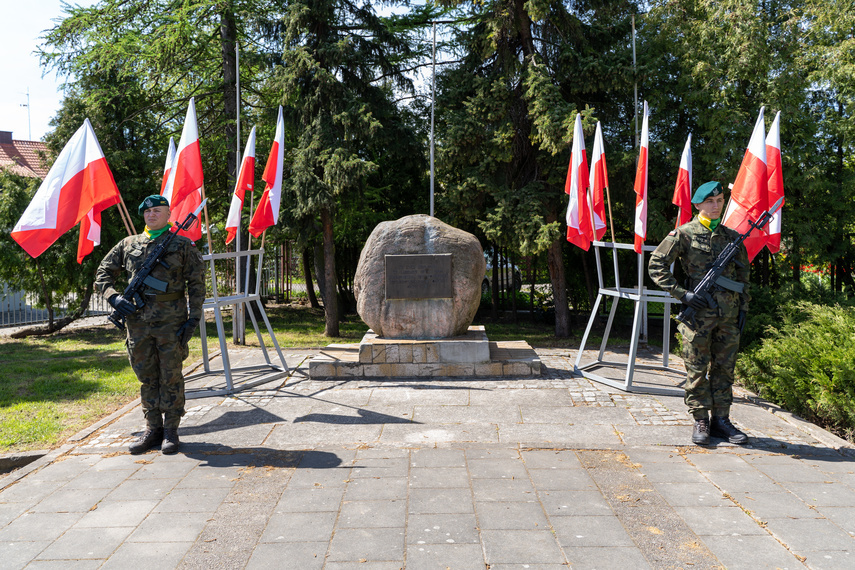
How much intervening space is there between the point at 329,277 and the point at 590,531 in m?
9.41

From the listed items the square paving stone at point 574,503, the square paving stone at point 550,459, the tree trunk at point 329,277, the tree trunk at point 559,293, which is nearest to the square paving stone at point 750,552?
the square paving stone at point 574,503

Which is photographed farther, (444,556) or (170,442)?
(170,442)

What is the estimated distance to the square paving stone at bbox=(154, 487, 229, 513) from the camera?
3.71 meters

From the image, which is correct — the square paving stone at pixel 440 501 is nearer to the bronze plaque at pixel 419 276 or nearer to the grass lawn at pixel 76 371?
the grass lawn at pixel 76 371

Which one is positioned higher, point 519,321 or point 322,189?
point 322,189

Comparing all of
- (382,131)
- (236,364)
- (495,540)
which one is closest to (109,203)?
(236,364)

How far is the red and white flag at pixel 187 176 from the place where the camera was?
21.1ft

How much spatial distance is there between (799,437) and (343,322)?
11.1 meters

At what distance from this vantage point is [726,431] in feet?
16.3

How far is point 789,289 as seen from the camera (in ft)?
24.7

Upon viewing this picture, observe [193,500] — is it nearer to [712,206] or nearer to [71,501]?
[71,501]

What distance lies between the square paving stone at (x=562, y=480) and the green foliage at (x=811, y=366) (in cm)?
257

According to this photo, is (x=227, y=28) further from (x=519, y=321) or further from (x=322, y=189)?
(x=519, y=321)

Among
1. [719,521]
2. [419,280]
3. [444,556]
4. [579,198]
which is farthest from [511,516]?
[579,198]
